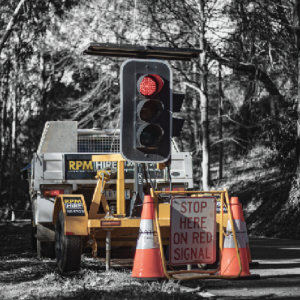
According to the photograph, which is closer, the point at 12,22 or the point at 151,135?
the point at 151,135

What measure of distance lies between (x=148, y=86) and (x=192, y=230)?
190 centimetres

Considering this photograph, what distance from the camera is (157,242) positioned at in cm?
730

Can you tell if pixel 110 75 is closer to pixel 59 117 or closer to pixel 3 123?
pixel 59 117

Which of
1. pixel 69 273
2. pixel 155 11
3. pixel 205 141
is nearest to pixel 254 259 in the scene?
pixel 69 273

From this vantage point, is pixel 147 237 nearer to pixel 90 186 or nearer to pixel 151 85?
pixel 151 85

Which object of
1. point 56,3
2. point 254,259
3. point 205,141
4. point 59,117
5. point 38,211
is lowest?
point 254,259

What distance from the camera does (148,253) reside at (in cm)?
718

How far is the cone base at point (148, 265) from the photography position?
23.3 ft

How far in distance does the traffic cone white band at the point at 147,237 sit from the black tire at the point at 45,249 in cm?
412

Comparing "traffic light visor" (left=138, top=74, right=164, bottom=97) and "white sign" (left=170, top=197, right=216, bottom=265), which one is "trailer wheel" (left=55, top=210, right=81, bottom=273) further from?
"traffic light visor" (left=138, top=74, right=164, bottom=97)

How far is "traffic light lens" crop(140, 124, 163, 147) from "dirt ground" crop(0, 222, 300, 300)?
5.61ft

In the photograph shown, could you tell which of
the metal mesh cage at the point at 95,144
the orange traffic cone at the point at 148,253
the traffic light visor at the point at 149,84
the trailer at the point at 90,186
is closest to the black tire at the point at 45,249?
the trailer at the point at 90,186

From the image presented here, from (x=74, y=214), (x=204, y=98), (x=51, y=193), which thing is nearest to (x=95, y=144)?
(x=51, y=193)

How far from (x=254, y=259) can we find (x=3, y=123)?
29375 millimetres
